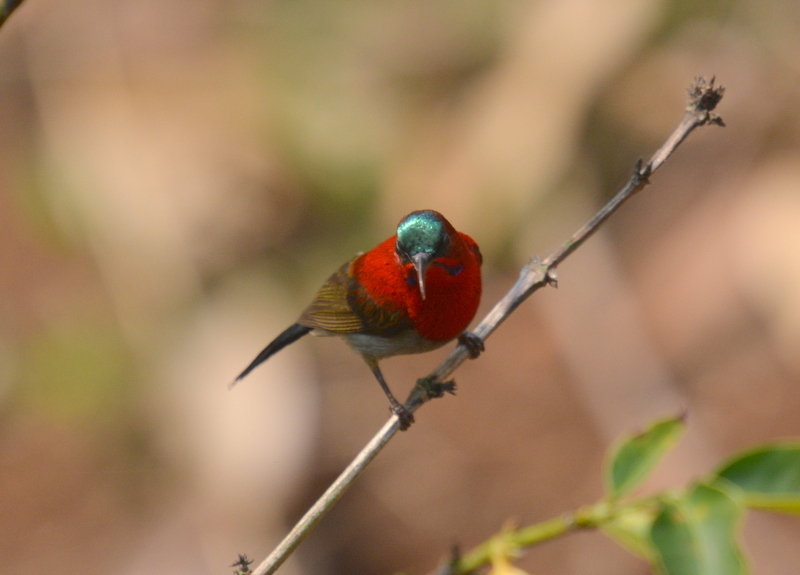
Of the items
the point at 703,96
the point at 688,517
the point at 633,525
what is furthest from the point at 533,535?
the point at 703,96

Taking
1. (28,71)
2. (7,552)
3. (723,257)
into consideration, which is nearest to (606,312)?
(723,257)

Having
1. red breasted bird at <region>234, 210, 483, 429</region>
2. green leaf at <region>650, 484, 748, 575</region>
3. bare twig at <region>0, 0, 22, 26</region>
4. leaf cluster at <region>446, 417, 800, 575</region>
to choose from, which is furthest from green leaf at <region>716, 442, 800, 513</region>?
bare twig at <region>0, 0, 22, 26</region>

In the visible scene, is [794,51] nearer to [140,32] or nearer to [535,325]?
[535,325]

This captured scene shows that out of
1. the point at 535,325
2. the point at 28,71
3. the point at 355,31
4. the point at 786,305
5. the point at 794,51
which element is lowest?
the point at 786,305

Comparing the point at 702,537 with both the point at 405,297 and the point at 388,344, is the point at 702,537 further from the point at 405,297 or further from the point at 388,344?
the point at 388,344

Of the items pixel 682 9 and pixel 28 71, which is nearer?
pixel 682 9

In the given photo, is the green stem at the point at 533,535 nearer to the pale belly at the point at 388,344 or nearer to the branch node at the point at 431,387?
the branch node at the point at 431,387

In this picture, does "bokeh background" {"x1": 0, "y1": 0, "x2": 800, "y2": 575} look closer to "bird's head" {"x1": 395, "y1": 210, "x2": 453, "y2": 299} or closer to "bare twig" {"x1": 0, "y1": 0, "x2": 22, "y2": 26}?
"bird's head" {"x1": 395, "y1": 210, "x2": 453, "y2": 299}
